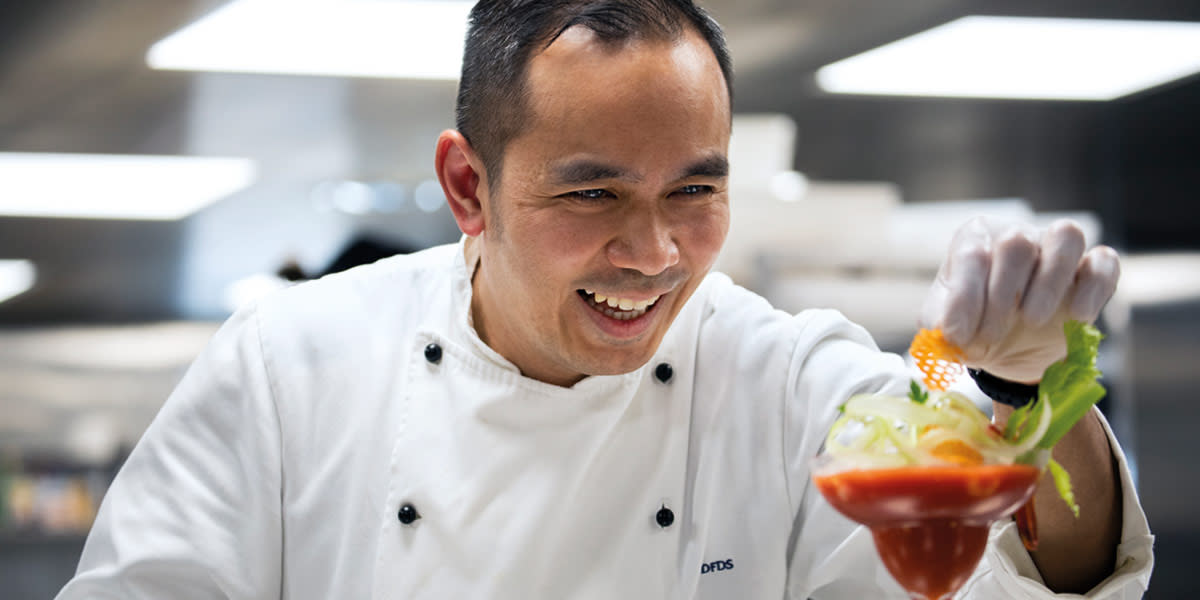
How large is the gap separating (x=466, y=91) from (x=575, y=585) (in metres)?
0.78

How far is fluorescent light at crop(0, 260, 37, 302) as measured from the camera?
548cm

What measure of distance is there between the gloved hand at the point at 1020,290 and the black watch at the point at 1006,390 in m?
0.08

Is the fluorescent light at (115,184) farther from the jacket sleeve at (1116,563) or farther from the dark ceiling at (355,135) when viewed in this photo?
the jacket sleeve at (1116,563)

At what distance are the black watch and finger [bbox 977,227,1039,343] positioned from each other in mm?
133

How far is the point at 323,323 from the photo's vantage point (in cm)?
190

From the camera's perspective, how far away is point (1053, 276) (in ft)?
3.63

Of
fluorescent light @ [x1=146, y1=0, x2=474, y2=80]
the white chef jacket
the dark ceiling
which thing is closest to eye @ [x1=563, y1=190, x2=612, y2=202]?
the white chef jacket

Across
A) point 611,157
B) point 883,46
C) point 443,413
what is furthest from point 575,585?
point 883,46

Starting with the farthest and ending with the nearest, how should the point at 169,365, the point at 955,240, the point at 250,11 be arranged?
1. the point at 169,365
2. the point at 250,11
3. the point at 955,240

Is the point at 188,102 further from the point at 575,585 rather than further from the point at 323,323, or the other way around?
the point at 575,585

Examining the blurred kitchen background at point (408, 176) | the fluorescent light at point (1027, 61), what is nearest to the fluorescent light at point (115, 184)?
the blurred kitchen background at point (408, 176)

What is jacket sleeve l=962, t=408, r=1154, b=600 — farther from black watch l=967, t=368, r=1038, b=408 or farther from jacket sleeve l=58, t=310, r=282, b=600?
jacket sleeve l=58, t=310, r=282, b=600

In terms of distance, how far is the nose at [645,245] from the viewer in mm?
1479

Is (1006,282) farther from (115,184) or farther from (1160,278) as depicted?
(1160,278)
